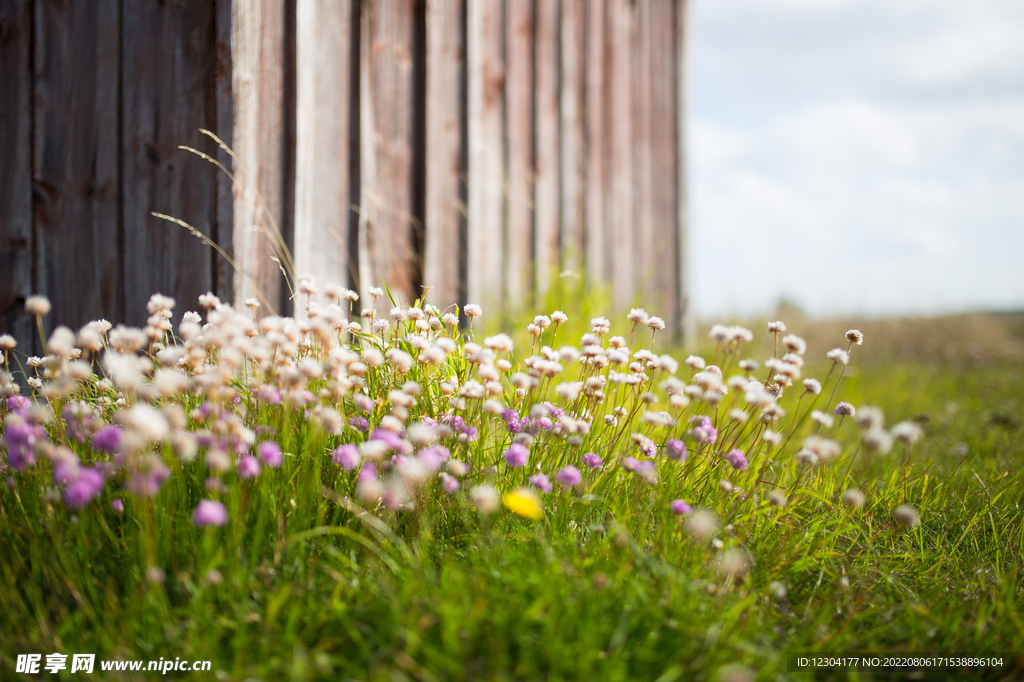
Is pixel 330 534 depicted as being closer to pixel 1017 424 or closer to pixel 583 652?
pixel 583 652

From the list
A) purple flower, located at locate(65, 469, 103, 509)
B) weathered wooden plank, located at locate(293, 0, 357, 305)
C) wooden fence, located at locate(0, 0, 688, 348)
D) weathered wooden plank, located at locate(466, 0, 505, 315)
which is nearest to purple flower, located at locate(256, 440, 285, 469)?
purple flower, located at locate(65, 469, 103, 509)

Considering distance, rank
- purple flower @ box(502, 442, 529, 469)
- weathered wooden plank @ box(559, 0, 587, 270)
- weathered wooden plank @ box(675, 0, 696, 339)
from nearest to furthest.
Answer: purple flower @ box(502, 442, 529, 469), weathered wooden plank @ box(559, 0, 587, 270), weathered wooden plank @ box(675, 0, 696, 339)

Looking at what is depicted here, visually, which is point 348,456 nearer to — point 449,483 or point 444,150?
point 449,483

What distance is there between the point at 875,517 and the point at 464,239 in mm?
2737

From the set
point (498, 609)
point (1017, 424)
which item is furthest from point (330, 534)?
point (1017, 424)

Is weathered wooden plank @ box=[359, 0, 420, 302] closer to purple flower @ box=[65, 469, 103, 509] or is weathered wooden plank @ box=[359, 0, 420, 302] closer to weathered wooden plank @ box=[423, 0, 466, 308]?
weathered wooden plank @ box=[423, 0, 466, 308]

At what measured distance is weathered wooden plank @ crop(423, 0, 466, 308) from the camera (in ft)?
12.6

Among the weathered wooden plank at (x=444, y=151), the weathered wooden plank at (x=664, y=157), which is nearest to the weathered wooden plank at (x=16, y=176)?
the weathered wooden plank at (x=444, y=151)

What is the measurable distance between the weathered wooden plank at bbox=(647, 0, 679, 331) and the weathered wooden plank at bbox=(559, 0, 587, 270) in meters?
1.23

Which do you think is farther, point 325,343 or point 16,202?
point 16,202

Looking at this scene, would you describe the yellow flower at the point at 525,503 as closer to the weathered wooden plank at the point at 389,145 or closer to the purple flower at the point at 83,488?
the purple flower at the point at 83,488

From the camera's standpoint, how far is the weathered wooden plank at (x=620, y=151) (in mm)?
5637

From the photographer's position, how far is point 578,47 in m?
5.23

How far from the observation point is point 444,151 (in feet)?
13.1
